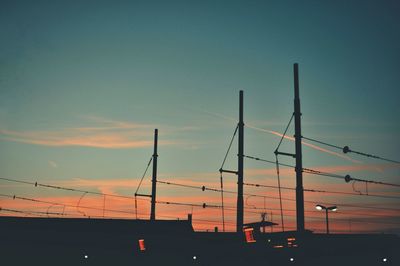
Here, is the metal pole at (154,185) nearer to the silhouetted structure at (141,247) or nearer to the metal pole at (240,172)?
the silhouetted structure at (141,247)

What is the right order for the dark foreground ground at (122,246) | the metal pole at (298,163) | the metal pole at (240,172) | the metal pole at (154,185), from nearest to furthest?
the metal pole at (298,163), the metal pole at (240,172), the metal pole at (154,185), the dark foreground ground at (122,246)

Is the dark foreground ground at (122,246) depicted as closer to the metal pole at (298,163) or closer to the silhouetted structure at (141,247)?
the silhouetted structure at (141,247)

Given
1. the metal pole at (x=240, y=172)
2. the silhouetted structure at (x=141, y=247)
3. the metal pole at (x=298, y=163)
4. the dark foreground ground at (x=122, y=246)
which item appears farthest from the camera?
the dark foreground ground at (x=122, y=246)

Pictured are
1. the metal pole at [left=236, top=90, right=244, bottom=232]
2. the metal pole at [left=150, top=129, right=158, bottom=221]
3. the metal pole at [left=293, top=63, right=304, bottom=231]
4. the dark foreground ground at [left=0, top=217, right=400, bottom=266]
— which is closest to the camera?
the metal pole at [left=293, top=63, right=304, bottom=231]

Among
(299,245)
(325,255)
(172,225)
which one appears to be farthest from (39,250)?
(299,245)

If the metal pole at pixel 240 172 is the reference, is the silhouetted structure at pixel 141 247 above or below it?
below

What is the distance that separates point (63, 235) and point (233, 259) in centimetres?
2508

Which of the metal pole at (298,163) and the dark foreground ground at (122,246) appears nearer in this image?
the metal pole at (298,163)

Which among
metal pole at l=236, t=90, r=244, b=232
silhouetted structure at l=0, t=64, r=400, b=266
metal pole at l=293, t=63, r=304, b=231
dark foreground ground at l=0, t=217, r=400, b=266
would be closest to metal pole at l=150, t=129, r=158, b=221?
silhouetted structure at l=0, t=64, r=400, b=266

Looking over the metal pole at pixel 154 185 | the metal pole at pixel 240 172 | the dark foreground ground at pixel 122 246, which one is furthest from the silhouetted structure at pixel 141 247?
the metal pole at pixel 240 172

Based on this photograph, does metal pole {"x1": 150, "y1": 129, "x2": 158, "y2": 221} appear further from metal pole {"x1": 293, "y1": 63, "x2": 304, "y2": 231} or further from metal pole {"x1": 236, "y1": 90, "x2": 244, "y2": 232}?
metal pole {"x1": 293, "y1": 63, "x2": 304, "y2": 231}

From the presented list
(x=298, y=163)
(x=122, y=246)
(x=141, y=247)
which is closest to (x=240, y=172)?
(x=298, y=163)

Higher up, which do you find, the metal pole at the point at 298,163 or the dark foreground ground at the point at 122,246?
Result: the metal pole at the point at 298,163

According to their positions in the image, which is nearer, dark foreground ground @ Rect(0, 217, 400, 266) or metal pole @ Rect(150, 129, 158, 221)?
metal pole @ Rect(150, 129, 158, 221)
